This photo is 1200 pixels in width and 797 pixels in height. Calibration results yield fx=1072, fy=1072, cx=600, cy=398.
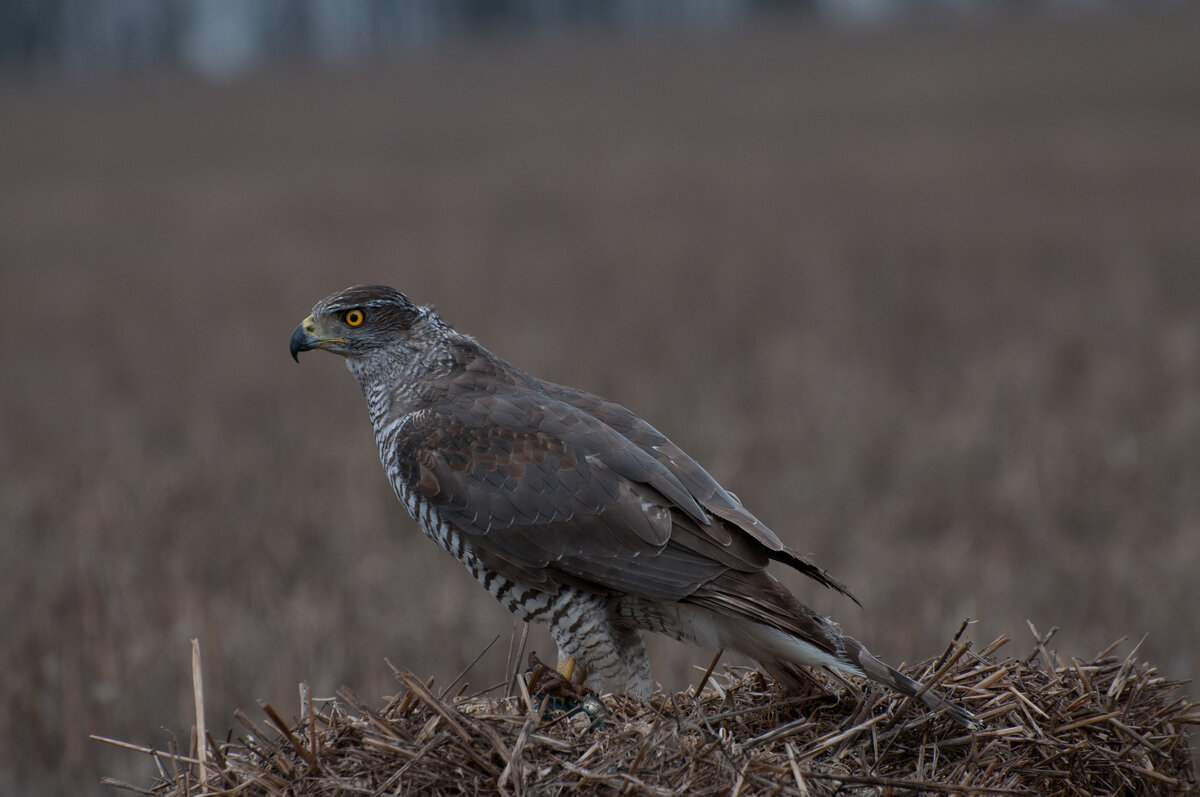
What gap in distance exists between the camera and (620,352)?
36.6 feet

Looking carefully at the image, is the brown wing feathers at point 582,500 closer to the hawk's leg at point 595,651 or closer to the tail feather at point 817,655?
the hawk's leg at point 595,651

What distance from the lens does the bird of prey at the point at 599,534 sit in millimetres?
3338

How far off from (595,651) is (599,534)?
376mm

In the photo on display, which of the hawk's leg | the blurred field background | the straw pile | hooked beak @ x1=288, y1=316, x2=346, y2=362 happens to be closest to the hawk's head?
hooked beak @ x1=288, y1=316, x2=346, y2=362

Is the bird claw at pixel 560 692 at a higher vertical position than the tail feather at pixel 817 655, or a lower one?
lower

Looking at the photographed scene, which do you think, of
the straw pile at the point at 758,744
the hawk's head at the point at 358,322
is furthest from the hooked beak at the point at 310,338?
the straw pile at the point at 758,744

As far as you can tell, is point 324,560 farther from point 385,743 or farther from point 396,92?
point 396,92

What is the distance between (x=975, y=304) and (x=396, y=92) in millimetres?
20464

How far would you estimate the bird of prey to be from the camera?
3.34m

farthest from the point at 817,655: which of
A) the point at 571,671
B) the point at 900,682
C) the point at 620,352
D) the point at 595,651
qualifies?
the point at 620,352

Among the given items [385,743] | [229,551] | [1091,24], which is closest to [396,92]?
[1091,24]

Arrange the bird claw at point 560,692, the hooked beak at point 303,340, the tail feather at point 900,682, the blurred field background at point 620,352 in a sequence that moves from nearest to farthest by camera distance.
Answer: the tail feather at point 900,682
the bird claw at point 560,692
the hooked beak at point 303,340
the blurred field background at point 620,352

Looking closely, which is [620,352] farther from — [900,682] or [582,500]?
[900,682]

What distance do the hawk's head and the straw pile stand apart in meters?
1.32
